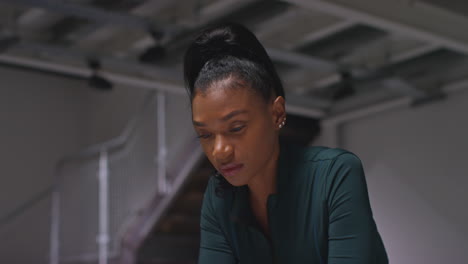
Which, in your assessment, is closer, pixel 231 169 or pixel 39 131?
pixel 231 169

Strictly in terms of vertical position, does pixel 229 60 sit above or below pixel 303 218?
above

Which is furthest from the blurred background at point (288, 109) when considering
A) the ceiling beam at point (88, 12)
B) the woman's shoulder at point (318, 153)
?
the woman's shoulder at point (318, 153)

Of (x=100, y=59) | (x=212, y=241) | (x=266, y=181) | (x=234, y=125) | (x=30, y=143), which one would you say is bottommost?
(x=212, y=241)

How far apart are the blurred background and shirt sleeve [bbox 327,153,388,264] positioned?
3.09 metres

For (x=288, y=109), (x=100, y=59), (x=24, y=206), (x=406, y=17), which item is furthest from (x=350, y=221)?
(x=24, y=206)

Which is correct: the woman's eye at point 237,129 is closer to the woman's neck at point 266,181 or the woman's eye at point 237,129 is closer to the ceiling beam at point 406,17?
the woman's neck at point 266,181

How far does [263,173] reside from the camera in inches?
52.7

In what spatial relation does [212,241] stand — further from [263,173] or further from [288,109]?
[288,109]

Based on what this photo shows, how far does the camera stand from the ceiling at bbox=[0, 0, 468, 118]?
4.83 m

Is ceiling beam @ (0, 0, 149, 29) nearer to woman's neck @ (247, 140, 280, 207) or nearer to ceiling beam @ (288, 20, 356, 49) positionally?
ceiling beam @ (288, 20, 356, 49)

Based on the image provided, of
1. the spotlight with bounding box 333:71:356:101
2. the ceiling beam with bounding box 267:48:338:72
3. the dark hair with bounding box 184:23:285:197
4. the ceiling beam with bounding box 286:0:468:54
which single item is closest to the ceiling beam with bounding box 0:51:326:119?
the spotlight with bounding box 333:71:356:101

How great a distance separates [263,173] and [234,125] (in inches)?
6.8

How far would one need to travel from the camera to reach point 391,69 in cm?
658

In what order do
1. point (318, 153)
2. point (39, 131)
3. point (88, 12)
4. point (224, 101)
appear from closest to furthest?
1. point (224, 101)
2. point (318, 153)
3. point (88, 12)
4. point (39, 131)
